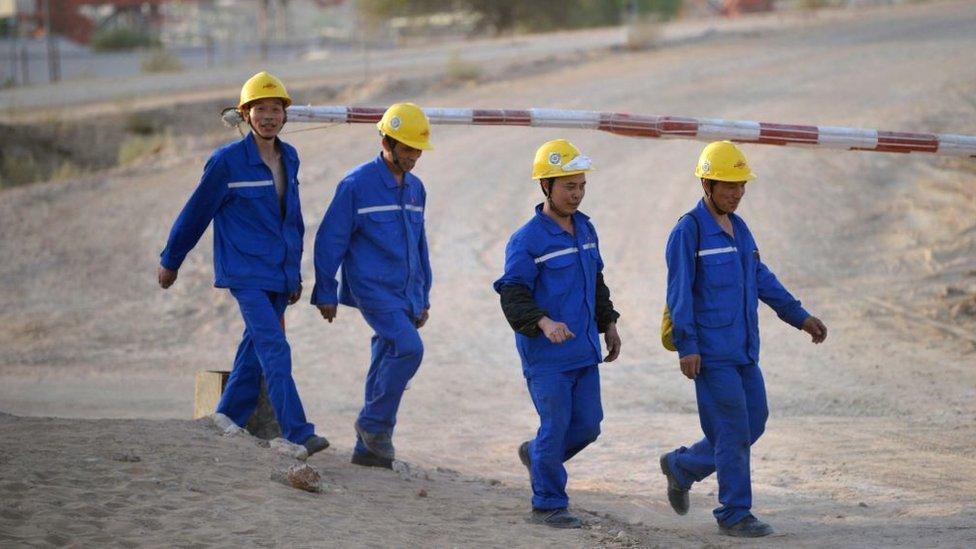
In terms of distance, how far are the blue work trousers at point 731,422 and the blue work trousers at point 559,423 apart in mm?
578

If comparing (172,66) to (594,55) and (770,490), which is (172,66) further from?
(770,490)

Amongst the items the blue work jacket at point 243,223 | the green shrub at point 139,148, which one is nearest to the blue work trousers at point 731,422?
the blue work jacket at point 243,223

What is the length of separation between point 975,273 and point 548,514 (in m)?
8.64

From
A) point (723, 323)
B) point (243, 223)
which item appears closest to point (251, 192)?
point (243, 223)

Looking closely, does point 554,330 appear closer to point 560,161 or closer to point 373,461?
point 560,161

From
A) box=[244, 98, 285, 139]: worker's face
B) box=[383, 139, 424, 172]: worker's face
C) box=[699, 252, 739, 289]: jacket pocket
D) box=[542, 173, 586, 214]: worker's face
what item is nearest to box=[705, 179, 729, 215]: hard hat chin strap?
box=[699, 252, 739, 289]: jacket pocket

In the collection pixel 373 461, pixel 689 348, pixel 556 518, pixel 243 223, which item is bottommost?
pixel 556 518

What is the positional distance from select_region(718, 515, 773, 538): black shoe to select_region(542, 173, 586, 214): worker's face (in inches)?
73.5

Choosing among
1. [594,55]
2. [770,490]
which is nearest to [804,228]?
[770,490]

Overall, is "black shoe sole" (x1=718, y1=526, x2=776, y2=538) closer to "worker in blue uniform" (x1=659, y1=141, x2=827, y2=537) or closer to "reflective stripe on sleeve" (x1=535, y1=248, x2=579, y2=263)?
"worker in blue uniform" (x1=659, y1=141, x2=827, y2=537)

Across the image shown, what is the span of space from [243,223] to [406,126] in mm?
1115

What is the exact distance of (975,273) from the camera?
14516 mm

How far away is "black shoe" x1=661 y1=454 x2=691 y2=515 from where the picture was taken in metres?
7.87

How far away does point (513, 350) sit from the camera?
13492 millimetres
